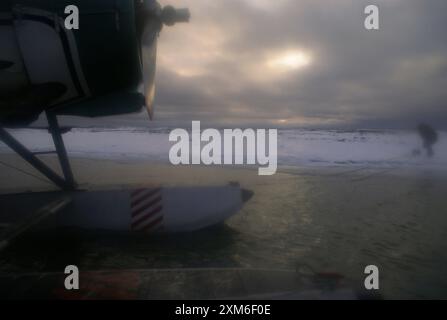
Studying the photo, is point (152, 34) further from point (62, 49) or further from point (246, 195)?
point (246, 195)

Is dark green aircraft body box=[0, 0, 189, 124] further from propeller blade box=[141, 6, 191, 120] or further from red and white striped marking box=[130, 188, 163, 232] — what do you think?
red and white striped marking box=[130, 188, 163, 232]

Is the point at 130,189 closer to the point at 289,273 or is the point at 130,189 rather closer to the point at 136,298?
the point at 136,298

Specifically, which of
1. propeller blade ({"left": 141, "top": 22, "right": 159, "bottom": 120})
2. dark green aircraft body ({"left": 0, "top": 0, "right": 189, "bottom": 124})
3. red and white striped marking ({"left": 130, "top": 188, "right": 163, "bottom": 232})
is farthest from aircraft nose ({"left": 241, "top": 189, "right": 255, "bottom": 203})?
dark green aircraft body ({"left": 0, "top": 0, "right": 189, "bottom": 124})

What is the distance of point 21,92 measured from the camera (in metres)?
3.93

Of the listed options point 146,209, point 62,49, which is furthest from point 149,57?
point 146,209

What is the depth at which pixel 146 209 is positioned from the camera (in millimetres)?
5266

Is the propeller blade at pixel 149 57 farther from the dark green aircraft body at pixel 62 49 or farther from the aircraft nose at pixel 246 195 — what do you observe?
the aircraft nose at pixel 246 195

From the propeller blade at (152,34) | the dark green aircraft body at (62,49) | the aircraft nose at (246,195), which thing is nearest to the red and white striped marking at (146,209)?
the aircraft nose at (246,195)

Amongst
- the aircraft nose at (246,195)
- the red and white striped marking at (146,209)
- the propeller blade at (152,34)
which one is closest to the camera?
the propeller blade at (152,34)

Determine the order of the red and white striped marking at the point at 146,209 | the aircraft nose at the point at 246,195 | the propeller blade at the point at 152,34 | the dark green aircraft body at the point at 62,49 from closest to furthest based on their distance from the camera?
the dark green aircraft body at the point at 62,49, the propeller blade at the point at 152,34, the red and white striped marking at the point at 146,209, the aircraft nose at the point at 246,195

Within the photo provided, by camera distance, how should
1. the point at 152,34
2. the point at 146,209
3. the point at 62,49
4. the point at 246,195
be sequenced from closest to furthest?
the point at 62,49, the point at 152,34, the point at 146,209, the point at 246,195

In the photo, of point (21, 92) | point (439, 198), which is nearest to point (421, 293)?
point (21, 92)

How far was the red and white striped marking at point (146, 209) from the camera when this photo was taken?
517cm

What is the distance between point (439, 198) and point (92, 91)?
8.45 metres
